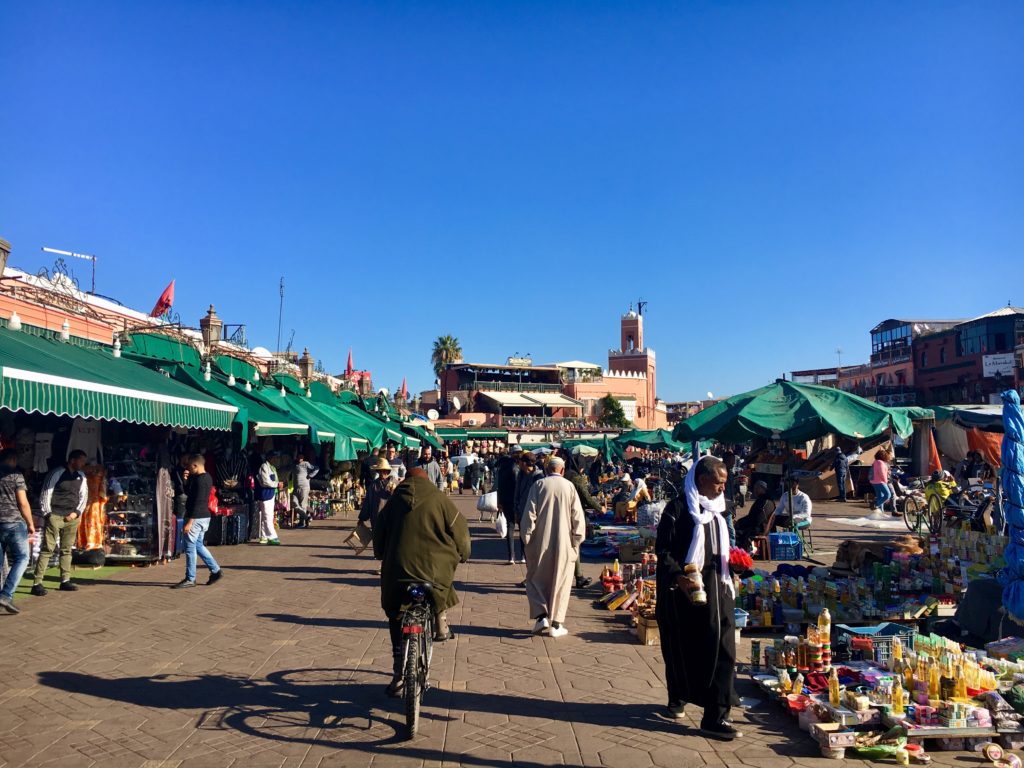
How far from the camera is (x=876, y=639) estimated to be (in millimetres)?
5203

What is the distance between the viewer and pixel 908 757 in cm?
387

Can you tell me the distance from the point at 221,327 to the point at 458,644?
34.8 ft

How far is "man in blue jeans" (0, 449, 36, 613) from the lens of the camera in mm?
7234

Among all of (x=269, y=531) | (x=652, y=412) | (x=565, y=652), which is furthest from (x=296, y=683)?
(x=652, y=412)

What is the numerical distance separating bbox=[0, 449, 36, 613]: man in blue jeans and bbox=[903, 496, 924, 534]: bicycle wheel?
12758 millimetres

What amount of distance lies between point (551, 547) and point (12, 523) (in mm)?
5222

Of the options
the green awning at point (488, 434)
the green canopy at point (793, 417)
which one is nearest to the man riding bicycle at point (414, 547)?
the green canopy at point (793, 417)

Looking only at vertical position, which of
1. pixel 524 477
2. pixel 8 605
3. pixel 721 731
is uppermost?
pixel 524 477

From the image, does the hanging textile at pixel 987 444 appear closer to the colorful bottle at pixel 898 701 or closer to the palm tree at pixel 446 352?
the colorful bottle at pixel 898 701

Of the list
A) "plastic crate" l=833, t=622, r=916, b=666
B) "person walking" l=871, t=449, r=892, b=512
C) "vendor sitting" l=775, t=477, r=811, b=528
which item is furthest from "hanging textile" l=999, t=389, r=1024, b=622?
"person walking" l=871, t=449, r=892, b=512

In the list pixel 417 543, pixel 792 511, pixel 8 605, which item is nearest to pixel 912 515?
pixel 792 511

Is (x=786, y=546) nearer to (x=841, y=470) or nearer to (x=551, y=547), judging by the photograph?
(x=551, y=547)

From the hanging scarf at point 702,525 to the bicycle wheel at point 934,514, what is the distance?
7523mm

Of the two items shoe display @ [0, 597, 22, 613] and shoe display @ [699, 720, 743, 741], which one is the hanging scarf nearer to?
shoe display @ [699, 720, 743, 741]
